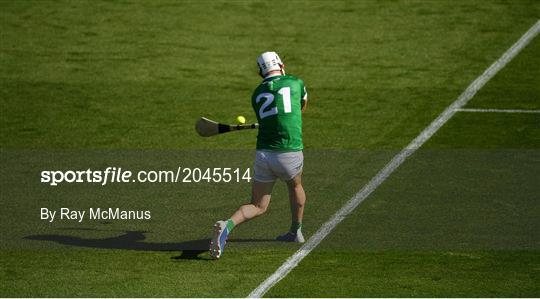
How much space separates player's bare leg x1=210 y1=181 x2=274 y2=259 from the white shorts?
0.36 feet

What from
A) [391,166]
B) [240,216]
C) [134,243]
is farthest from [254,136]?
[240,216]

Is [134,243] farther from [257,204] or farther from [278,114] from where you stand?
[278,114]

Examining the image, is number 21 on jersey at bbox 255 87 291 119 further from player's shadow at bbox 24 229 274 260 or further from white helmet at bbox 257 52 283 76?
player's shadow at bbox 24 229 274 260

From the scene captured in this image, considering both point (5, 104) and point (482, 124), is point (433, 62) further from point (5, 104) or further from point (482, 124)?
point (5, 104)

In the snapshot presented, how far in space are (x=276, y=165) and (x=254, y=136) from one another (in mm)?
6538

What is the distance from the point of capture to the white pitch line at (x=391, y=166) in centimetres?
1659

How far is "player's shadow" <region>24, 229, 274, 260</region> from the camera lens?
58.2 ft

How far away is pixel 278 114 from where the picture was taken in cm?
1723

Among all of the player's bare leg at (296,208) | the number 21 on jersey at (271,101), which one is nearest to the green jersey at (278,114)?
the number 21 on jersey at (271,101)

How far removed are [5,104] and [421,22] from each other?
8628 millimetres

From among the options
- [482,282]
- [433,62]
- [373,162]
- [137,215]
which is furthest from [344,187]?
[433,62]

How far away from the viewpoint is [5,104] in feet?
82.8

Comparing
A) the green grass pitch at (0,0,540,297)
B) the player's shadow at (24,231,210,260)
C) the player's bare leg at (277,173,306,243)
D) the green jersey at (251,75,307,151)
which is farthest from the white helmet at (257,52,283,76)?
the player's shadow at (24,231,210,260)

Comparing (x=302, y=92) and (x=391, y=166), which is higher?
(x=302, y=92)
